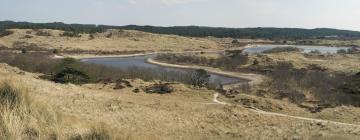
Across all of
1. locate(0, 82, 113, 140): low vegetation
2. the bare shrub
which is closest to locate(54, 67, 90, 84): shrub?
locate(0, 82, 113, 140): low vegetation

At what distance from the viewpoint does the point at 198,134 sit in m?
21.9

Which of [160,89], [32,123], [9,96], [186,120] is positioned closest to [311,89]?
[160,89]

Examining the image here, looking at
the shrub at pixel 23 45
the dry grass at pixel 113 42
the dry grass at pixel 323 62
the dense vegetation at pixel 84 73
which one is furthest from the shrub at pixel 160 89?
the dry grass at pixel 113 42

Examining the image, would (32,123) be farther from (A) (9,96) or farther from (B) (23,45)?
(B) (23,45)

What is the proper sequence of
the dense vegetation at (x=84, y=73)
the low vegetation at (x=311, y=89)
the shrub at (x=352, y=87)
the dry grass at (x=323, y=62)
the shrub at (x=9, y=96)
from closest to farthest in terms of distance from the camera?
the shrub at (x=9, y=96) < the low vegetation at (x=311, y=89) < the dense vegetation at (x=84, y=73) < the shrub at (x=352, y=87) < the dry grass at (x=323, y=62)

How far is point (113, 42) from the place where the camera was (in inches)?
5566

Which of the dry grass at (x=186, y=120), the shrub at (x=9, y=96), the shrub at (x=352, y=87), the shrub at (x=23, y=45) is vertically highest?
the shrub at (x=9, y=96)

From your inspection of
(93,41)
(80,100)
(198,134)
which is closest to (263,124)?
(198,134)

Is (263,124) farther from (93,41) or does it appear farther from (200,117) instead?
(93,41)

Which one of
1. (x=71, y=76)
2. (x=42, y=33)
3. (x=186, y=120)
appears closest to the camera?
(x=186, y=120)

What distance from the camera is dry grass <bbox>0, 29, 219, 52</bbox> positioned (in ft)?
409

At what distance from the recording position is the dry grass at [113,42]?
409 feet

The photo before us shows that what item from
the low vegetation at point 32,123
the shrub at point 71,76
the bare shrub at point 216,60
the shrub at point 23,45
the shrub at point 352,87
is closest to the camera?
the low vegetation at point 32,123

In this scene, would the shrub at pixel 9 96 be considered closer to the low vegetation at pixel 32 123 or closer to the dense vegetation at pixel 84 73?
the low vegetation at pixel 32 123
